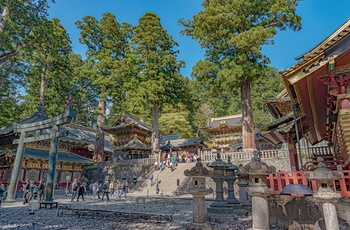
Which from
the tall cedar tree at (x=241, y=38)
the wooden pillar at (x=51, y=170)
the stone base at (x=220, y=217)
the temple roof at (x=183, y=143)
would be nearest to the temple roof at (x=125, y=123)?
the temple roof at (x=183, y=143)

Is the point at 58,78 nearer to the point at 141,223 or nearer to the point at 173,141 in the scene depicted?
Result: the point at 173,141

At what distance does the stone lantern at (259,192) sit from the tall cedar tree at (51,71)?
1749cm

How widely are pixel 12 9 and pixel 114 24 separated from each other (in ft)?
51.9

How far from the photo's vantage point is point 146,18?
2811cm

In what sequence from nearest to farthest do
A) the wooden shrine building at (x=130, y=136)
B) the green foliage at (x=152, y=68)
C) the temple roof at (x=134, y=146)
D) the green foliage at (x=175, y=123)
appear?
the green foliage at (x=152, y=68) → the temple roof at (x=134, y=146) → the wooden shrine building at (x=130, y=136) → the green foliage at (x=175, y=123)

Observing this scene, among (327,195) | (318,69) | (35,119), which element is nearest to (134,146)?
(35,119)

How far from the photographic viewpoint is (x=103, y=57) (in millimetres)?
28781

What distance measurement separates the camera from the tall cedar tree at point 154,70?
84.2 feet

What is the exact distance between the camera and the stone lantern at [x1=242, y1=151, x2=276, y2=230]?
5.18 metres

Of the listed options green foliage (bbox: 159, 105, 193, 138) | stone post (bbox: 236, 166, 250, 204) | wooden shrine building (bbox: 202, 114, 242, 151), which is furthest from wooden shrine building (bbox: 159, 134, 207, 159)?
stone post (bbox: 236, 166, 250, 204)

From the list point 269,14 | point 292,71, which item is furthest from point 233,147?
point 292,71

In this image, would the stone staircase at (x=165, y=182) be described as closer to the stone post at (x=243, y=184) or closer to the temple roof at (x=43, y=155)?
the temple roof at (x=43, y=155)

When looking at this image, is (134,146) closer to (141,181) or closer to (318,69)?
(141,181)

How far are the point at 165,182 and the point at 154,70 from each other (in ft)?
40.4
